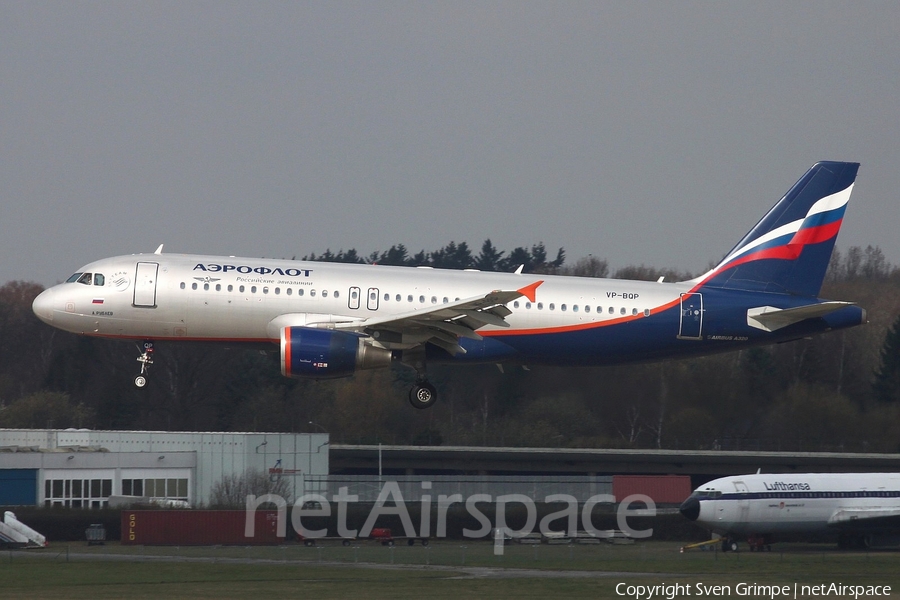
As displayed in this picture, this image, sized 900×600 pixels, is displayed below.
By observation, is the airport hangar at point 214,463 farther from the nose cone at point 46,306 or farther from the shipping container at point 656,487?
the nose cone at point 46,306

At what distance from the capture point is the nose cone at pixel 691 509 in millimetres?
50250

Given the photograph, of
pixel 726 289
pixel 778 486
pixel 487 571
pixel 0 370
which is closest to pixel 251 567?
pixel 487 571

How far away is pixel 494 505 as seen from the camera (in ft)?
187

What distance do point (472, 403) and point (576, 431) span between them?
5.57 m

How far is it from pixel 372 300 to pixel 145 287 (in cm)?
642

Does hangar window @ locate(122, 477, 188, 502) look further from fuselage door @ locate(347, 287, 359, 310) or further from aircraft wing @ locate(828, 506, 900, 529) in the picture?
aircraft wing @ locate(828, 506, 900, 529)

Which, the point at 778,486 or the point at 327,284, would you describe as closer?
the point at 327,284

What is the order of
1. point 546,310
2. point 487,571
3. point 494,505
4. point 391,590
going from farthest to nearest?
point 494,505 < point 487,571 < point 546,310 < point 391,590

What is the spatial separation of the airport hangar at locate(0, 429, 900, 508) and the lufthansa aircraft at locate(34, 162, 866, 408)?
2500 centimetres

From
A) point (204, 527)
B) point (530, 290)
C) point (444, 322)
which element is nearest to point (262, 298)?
point (444, 322)

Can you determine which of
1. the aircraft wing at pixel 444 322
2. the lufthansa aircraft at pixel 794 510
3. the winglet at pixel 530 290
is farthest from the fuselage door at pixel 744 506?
the winglet at pixel 530 290

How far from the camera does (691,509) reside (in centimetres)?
5044

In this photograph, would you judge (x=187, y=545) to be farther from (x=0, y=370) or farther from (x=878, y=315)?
(x=878, y=315)

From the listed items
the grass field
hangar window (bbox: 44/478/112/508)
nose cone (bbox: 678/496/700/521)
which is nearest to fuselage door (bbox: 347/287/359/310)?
the grass field
